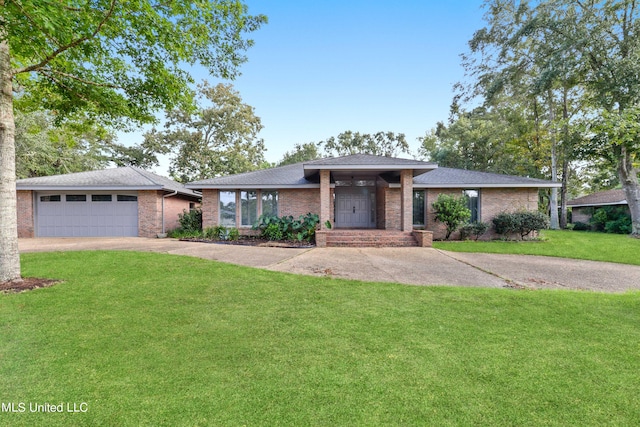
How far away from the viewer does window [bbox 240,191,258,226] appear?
13.2 m

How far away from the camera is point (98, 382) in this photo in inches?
89.6

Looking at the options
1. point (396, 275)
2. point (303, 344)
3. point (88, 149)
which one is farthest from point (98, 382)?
point (88, 149)

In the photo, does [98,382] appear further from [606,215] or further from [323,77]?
[606,215]

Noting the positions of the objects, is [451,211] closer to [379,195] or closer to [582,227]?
[379,195]

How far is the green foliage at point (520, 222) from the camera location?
1244 centimetres

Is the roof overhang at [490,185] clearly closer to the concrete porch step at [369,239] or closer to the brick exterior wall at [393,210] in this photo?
the brick exterior wall at [393,210]

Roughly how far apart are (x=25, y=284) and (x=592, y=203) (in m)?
30.2

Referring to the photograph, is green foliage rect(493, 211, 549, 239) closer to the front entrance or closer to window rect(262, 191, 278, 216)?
the front entrance

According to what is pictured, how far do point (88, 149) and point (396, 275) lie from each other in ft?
95.7

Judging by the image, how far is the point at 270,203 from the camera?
1320 centimetres

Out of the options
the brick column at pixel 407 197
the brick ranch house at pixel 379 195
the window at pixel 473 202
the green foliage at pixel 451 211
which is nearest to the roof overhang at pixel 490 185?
the brick ranch house at pixel 379 195

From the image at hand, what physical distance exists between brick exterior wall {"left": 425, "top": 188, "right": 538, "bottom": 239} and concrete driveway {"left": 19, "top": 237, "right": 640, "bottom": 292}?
172 inches

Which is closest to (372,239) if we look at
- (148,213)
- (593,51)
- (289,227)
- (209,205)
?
(289,227)

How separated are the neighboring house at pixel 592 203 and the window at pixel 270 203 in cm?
2218
